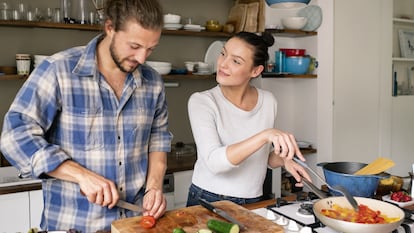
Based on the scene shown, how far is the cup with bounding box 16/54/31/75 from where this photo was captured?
277 centimetres

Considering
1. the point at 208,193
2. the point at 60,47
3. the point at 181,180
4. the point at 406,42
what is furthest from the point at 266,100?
the point at 406,42

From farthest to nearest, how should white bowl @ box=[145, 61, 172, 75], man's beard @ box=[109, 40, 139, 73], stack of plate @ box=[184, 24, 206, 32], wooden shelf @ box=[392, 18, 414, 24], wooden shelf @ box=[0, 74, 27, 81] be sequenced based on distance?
wooden shelf @ box=[392, 18, 414, 24]
stack of plate @ box=[184, 24, 206, 32]
white bowl @ box=[145, 61, 172, 75]
wooden shelf @ box=[0, 74, 27, 81]
man's beard @ box=[109, 40, 139, 73]

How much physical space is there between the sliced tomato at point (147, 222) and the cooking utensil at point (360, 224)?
1.73ft

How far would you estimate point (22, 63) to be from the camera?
2771mm

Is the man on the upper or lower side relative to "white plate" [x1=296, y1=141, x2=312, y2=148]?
upper

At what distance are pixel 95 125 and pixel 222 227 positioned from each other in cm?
53

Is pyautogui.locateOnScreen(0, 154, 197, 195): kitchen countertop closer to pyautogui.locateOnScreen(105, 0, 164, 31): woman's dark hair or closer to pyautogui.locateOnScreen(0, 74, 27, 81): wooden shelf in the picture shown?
pyautogui.locateOnScreen(0, 74, 27, 81): wooden shelf

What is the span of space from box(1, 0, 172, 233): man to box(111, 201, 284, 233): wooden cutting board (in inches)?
2.2

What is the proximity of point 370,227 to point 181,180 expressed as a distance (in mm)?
1879

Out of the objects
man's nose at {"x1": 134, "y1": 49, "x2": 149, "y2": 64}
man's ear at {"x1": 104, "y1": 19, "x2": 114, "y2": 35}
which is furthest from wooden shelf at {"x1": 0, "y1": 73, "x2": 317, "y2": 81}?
man's nose at {"x1": 134, "y1": 49, "x2": 149, "y2": 64}

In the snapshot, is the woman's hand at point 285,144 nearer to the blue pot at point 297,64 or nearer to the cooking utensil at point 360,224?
the cooking utensil at point 360,224

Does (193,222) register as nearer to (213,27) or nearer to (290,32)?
(213,27)

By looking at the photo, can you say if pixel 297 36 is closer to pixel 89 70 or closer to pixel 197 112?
pixel 197 112

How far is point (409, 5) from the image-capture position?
4.57 meters
